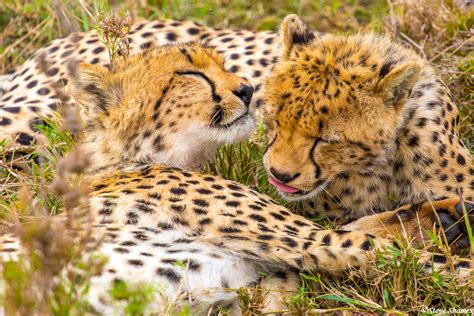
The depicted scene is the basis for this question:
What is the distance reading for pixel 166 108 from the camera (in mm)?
4066

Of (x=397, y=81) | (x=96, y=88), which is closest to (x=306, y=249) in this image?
(x=397, y=81)

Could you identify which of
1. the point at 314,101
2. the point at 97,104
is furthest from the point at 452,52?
the point at 97,104

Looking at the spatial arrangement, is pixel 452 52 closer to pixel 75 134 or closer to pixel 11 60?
pixel 75 134

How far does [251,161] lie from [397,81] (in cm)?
99

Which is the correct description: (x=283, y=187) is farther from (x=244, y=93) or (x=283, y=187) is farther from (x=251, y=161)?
(x=251, y=161)

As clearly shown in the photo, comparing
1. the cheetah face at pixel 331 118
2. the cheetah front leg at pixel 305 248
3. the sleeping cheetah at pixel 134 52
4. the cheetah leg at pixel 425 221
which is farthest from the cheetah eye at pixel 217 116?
the sleeping cheetah at pixel 134 52

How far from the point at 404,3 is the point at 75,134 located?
2419 mm

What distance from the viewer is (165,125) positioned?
405 centimetres

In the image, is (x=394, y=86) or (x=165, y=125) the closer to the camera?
(x=394, y=86)

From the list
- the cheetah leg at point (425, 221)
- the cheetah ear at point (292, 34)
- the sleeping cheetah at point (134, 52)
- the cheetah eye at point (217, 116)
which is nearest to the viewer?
the cheetah leg at point (425, 221)

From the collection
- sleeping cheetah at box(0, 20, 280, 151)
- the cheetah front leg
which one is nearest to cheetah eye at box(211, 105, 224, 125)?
the cheetah front leg

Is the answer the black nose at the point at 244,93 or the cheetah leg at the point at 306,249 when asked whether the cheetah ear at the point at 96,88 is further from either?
the cheetah leg at the point at 306,249

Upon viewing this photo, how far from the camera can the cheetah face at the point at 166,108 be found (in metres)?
4.05

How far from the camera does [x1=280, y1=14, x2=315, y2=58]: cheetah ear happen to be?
4176 mm
